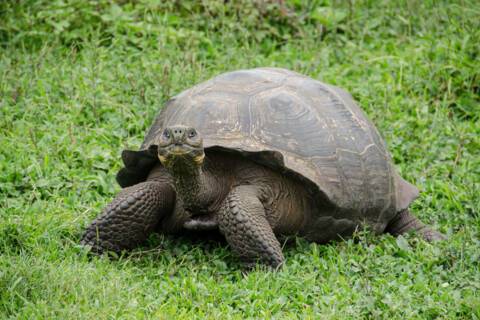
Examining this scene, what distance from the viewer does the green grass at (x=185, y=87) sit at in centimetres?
399

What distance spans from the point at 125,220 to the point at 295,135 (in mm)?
1079

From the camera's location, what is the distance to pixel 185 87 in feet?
22.6

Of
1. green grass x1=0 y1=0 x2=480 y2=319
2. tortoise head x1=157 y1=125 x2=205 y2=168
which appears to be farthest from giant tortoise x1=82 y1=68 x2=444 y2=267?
green grass x1=0 y1=0 x2=480 y2=319

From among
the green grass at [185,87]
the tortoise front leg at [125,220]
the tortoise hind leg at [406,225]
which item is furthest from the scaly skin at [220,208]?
the tortoise hind leg at [406,225]

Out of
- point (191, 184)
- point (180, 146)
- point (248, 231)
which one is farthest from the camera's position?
point (191, 184)

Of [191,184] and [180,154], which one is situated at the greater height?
[180,154]

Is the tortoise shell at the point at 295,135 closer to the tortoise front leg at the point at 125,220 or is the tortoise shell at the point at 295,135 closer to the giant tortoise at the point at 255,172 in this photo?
the giant tortoise at the point at 255,172

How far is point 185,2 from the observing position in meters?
8.12

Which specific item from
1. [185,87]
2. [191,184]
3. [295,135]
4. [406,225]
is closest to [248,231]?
[191,184]

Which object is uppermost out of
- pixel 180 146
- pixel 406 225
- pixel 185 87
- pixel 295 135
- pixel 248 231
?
pixel 180 146

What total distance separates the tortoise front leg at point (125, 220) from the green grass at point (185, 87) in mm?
96

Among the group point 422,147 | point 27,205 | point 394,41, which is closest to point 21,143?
point 27,205

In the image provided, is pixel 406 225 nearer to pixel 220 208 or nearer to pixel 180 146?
pixel 220 208

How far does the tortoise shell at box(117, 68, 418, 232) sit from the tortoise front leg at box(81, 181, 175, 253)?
1.01ft
